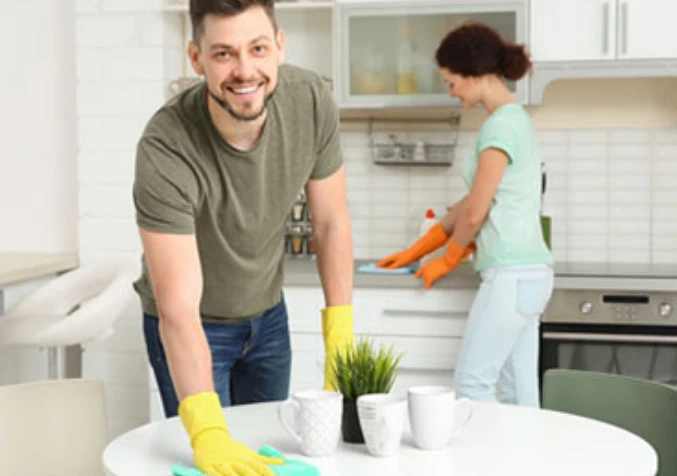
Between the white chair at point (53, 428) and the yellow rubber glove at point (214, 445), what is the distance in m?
0.43

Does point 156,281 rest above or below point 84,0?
below

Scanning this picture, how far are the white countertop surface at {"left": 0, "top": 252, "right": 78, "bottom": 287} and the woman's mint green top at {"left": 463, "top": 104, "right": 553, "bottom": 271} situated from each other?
1.51 metres

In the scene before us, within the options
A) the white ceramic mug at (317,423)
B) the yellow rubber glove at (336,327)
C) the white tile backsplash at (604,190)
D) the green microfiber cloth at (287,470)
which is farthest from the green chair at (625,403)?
the white tile backsplash at (604,190)

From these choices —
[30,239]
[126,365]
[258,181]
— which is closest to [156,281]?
[258,181]

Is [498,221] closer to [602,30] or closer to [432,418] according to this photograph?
[602,30]

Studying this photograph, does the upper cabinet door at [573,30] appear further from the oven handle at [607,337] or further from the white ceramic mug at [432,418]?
the white ceramic mug at [432,418]

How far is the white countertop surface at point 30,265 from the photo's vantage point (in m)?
3.75

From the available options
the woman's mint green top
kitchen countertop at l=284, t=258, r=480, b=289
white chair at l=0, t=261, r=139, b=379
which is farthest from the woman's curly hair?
white chair at l=0, t=261, r=139, b=379

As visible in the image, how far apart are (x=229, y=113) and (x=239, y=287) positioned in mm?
446

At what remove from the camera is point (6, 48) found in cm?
439

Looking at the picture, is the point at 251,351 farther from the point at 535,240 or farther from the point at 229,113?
the point at 535,240

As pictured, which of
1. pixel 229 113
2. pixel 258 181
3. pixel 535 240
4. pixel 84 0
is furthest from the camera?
pixel 84 0

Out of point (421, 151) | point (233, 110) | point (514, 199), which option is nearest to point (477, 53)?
point (514, 199)

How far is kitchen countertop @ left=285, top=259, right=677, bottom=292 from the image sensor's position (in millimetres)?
3686
